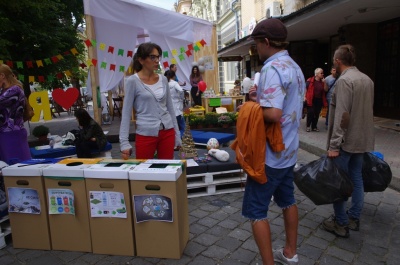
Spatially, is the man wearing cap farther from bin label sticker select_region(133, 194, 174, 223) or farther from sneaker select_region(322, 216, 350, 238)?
sneaker select_region(322, 216, 350, 238)

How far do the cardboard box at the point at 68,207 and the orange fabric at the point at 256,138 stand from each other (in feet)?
4.89

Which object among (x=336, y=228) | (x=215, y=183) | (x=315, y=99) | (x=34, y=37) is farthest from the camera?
(x=34, y=37)

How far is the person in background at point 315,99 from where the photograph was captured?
8.16 meters

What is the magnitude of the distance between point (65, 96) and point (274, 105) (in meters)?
6.69

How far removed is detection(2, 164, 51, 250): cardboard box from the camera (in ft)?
9.23

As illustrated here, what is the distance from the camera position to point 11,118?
3.74 meters

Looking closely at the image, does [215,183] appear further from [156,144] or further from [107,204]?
[107,204]

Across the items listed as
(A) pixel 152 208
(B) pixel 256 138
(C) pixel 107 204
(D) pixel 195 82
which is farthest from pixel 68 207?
(D) pixel 195 82

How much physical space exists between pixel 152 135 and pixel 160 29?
18.0 feet

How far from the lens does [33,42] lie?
32.2ft

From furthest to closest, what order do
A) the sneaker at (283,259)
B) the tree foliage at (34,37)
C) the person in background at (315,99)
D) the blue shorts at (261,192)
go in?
1. the tree foliage at (34,37)
2. the person in background at (315,99)
3. the sneaker at (283,259)
4. the blue shorts at (261,192)

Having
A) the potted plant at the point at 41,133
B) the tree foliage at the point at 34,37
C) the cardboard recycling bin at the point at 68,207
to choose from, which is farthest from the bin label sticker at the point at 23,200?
the tree foliage at the point at 34,37

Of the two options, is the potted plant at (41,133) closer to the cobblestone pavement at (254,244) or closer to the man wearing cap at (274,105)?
the cobblestone pavement at (254,244)

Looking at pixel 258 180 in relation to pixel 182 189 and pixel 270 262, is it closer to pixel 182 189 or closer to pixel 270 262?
pixel 270 262
